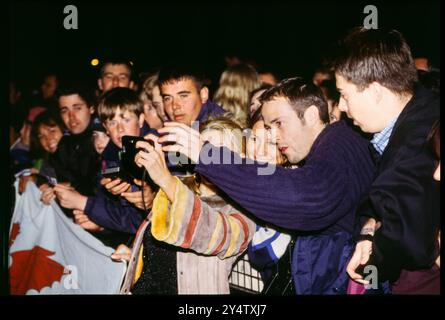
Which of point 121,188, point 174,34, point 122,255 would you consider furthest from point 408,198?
point 174,34

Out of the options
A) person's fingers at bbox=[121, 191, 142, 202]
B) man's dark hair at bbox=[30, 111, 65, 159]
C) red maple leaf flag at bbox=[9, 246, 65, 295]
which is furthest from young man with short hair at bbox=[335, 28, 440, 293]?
man's dark hair at bbox=[30, 111, 65, 159]

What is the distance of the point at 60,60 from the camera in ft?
19.3

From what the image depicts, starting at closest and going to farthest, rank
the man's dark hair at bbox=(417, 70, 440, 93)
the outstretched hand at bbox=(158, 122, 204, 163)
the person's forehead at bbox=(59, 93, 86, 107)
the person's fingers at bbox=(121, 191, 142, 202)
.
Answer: the outstretched hand at bbox=(158, 122, 204, 163)
the man's dark hair at bbox=(417, 70, 440, 93)
the person's fingers at bbox=(121, 191, 142, 202)
the person's forehead at bbox=(59, 93, 86, 107)

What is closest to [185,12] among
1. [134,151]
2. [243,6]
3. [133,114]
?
[243,6]

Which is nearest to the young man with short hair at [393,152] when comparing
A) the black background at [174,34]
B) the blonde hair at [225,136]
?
the blonde hair at [225,136]

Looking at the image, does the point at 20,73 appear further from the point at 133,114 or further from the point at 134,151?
the point at 134,151

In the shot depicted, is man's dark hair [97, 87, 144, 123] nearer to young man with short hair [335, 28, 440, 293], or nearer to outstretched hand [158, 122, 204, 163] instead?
outstretched hand [158, 122, 204, 163]

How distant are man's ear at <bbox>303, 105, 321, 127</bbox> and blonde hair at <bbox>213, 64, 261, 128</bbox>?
142 cm

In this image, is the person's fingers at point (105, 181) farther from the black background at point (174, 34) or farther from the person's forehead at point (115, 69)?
the black background at point (174, 34)

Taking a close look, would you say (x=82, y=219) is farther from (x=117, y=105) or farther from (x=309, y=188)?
(x=309, y=188)

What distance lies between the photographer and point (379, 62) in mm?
1636

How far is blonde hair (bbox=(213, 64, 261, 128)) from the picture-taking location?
346 centimetres

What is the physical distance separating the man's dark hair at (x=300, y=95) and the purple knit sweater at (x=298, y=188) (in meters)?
0.42

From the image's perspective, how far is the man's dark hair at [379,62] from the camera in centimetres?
163
